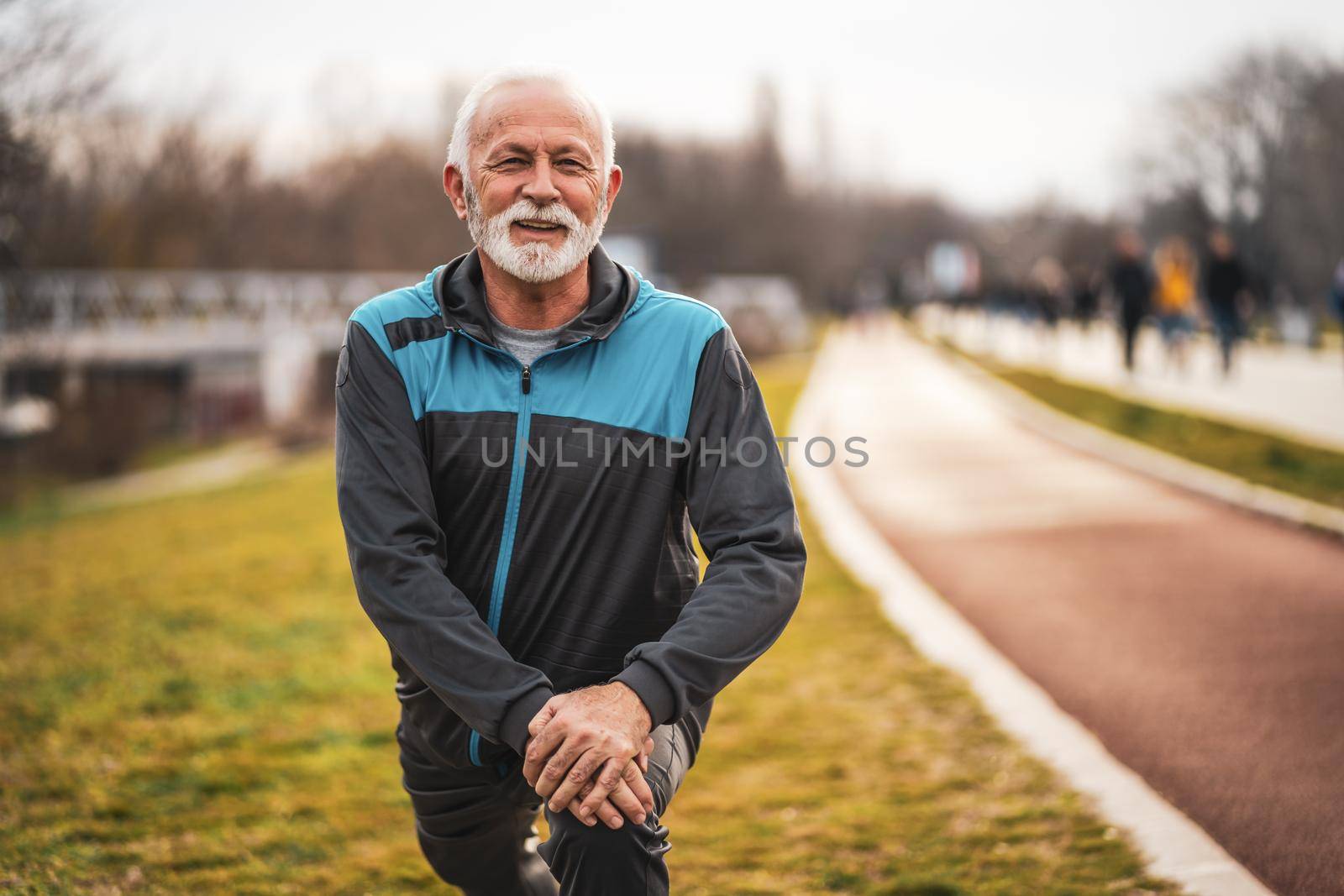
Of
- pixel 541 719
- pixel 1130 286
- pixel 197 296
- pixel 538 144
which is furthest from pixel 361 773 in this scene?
pixel 197 296

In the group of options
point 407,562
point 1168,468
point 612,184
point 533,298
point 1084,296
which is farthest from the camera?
point 1084,296

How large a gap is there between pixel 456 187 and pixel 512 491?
2.39 feet

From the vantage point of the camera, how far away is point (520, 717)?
2.28 meters

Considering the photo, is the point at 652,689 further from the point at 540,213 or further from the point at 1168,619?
the point at 1168,619

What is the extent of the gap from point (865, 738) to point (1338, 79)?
48.4 meters

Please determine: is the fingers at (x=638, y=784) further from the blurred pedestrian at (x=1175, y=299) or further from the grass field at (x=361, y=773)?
the blurred pedestrian at (x=1175, y=299)

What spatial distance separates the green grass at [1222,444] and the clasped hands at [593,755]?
316 inches

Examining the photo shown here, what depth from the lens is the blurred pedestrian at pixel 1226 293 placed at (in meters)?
→ 18.0

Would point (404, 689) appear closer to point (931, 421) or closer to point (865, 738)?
point (865, 738)

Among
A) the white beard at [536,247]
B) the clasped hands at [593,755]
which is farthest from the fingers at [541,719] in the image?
the white beard at [536,247]

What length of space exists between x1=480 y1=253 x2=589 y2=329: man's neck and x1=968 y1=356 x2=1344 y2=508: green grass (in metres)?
7.84

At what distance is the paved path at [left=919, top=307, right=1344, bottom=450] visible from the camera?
13.1 metres

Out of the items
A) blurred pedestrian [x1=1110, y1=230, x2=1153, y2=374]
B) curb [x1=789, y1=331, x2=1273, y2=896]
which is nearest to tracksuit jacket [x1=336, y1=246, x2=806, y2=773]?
curb [x1=789, y1=331, x2=1273, y2=896]

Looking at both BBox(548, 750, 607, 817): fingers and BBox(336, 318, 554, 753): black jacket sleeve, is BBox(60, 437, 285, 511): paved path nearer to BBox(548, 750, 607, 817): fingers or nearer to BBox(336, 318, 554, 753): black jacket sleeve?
BBox(336, 318, 554, 753): black jacket sleeve
